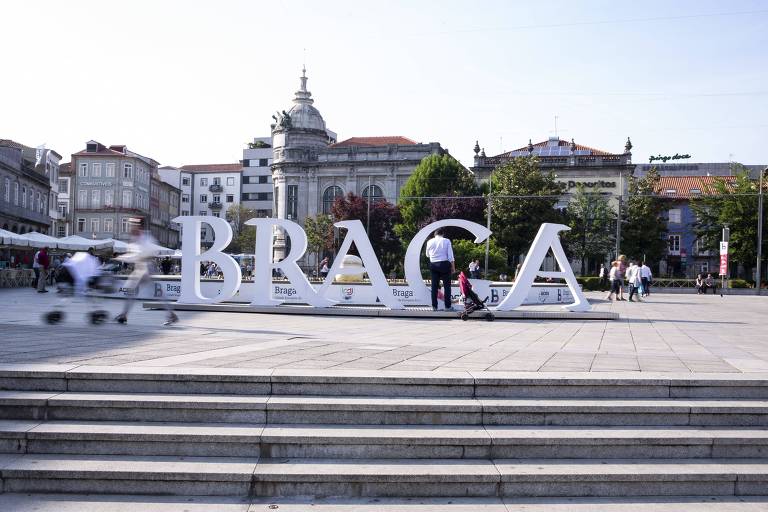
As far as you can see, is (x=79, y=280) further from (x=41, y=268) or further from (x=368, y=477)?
(x=41, y=268)

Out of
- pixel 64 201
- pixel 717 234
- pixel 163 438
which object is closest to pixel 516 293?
pixel 163 438

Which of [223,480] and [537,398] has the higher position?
[537,398]

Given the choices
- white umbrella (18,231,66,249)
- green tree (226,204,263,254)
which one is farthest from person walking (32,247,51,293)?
green tree (226,204,263,254)

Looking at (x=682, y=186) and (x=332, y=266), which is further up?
(x=682, y=186)

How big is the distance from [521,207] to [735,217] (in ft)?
54.2

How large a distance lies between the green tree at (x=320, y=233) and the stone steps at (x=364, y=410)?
6501 cm

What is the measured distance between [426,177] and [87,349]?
57.3m

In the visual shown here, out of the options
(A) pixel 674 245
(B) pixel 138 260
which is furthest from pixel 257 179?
(B) pixel 138 260

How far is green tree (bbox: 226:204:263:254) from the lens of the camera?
8488 centimetres

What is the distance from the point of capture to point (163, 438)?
17.4 feet

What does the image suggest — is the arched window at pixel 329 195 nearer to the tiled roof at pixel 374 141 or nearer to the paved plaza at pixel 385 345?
the tiled roof at pixel 374 141

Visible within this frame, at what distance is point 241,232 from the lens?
87.3m

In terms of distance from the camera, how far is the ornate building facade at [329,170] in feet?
256

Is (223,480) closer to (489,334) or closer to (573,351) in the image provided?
(573,351)
